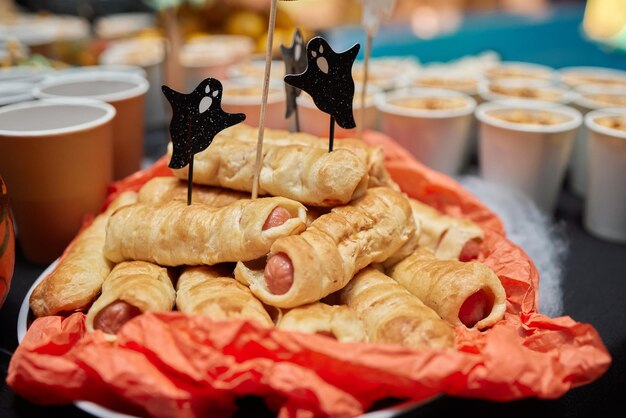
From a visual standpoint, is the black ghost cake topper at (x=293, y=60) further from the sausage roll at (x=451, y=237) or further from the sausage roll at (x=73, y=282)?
the sausage roll at (x=73, y=282)

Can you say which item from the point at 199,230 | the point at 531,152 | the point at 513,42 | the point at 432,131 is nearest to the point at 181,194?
the point at 199,230

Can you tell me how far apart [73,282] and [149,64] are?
1.71m

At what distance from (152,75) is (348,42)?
182 centimetres

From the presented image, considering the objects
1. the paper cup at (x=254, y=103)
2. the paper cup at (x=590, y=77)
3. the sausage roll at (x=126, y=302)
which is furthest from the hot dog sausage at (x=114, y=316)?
the paper cup at (x=590, y=77)

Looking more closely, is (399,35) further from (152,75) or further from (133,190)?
(133,190)

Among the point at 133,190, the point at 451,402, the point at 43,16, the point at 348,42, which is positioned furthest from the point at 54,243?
the point at 43,16

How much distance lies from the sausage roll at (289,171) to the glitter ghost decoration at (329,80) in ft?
0.35

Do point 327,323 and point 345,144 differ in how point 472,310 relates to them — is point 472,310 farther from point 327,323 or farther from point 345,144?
point 345,144

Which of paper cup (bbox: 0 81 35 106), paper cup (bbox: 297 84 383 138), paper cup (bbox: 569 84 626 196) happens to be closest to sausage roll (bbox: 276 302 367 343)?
paper cup (bbox: 297 84 383 138)

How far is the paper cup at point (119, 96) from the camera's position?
6.79 feet

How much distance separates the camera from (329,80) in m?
1.40

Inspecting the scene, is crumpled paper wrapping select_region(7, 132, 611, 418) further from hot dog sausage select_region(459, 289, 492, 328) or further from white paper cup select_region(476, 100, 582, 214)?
white paper cup select_region(476, 100, 582, 214)

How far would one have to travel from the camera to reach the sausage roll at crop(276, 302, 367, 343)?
1166mm

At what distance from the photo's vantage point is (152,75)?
2.85m
